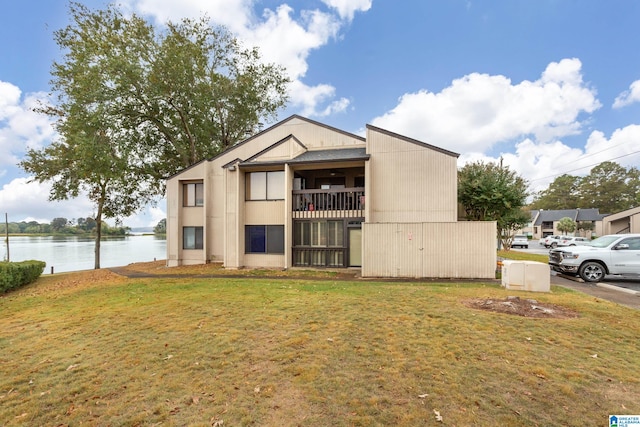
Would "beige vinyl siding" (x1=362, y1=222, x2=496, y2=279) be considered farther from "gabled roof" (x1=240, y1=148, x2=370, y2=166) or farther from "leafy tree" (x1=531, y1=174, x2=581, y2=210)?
"leafy tree" (x1=531, y1=174, x2=581, y2=210)

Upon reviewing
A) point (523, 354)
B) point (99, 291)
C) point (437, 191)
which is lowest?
point (99, 291)

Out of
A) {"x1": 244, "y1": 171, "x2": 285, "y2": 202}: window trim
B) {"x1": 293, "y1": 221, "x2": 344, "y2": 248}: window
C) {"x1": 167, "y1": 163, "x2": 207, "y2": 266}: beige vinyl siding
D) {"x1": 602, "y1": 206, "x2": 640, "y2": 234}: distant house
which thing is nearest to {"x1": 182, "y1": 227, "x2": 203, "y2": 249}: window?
{"x1": 167, "y1": 163, "x2": 207, "y2": 266}: beige vinyl siding

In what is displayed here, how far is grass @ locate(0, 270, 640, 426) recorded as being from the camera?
298 cm

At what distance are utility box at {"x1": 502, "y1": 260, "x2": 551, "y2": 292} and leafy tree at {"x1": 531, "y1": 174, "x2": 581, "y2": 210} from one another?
77.7 meters

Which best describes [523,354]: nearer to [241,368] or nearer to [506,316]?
[506,316]

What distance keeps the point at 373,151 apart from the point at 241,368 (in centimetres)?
1245

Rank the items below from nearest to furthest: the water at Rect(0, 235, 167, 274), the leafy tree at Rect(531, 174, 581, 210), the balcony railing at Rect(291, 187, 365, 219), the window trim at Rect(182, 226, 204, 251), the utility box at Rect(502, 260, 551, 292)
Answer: the utility box at Rect(502, 260, 551, 292) < the balcony railing at Rect(291, 187, 365, 219) < the window trim at Rect(182, 226, 204, 251) < the water at Rect(0, 235, 167, 274) < the leafy tree at Rect(531, 174, 581, 210)

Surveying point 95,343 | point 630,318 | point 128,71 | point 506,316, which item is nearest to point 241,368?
point 95,343

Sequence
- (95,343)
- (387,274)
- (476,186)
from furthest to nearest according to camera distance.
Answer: (476,186)
(387,274)
(95,343)

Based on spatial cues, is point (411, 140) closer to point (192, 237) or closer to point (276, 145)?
point (276, 145)

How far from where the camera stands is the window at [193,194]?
61.2 ft

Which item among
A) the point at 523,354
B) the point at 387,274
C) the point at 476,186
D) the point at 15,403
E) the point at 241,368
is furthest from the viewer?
the point at 476,186

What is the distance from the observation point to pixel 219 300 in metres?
7.90

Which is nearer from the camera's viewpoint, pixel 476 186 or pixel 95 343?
pixel 95 343
